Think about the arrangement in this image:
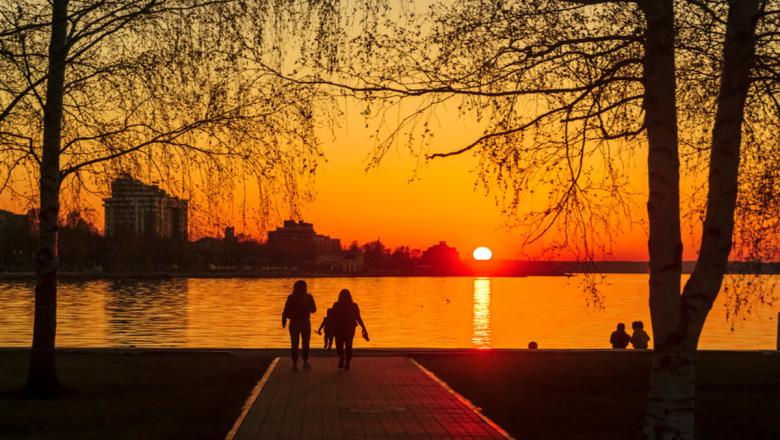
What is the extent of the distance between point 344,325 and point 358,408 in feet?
25.1

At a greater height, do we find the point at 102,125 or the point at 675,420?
the point at 102,125

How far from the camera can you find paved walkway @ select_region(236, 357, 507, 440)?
1514 cm

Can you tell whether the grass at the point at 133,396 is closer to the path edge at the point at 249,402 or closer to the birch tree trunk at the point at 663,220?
the path edge at the point at 249,402

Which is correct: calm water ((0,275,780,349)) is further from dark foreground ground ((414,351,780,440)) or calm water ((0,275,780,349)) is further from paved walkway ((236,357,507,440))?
paved walkway ((236,357,507,440))

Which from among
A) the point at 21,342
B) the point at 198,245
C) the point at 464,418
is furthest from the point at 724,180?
the point at 21,342

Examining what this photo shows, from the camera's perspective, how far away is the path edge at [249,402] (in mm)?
15078

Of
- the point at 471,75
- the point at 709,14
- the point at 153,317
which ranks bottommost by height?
the point at 153,317

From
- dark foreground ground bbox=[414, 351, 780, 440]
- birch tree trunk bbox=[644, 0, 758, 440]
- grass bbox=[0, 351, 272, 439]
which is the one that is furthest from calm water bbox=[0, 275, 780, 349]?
birch tree trunk bbox=[644, 0, 758, 440]

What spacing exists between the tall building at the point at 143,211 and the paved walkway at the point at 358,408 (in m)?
3.07

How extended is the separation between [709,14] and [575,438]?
6.42 m

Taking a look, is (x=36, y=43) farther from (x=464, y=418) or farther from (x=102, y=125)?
(x=464, y=418)

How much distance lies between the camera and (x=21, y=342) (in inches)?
2628

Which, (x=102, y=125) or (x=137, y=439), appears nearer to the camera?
(x=137, y=439)

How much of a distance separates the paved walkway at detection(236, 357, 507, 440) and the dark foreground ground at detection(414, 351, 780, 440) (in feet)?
2.43
